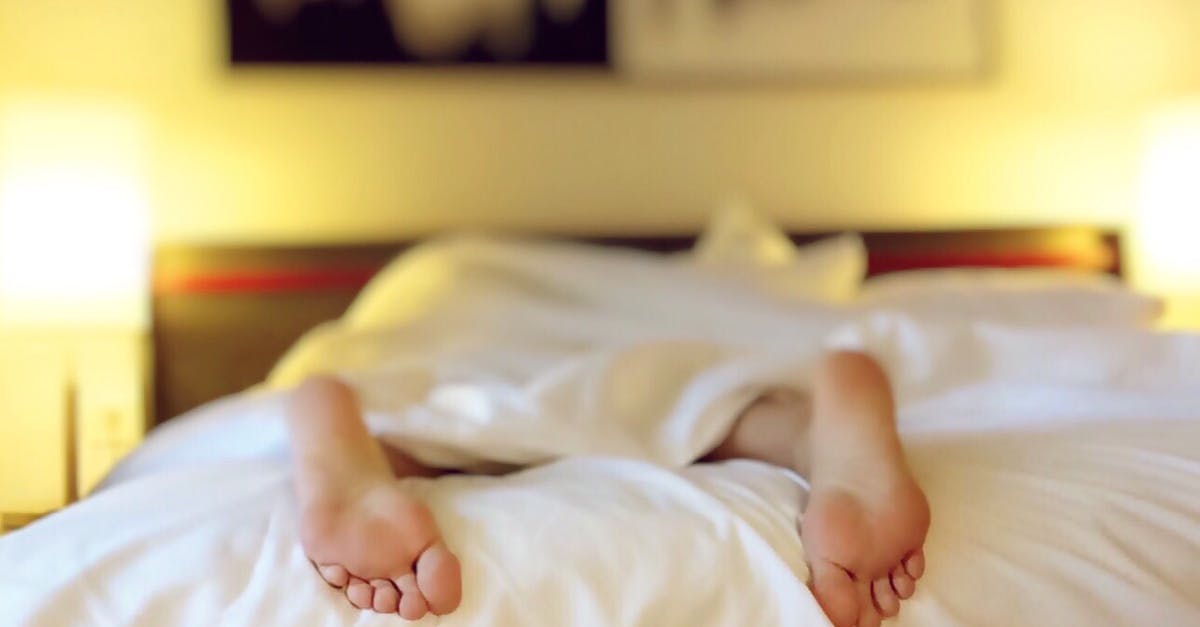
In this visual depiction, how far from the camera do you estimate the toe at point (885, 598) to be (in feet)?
2.42

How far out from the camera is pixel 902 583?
29.4 inches

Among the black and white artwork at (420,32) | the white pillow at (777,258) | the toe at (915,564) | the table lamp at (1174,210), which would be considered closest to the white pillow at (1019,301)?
the white pillow at (777,258)

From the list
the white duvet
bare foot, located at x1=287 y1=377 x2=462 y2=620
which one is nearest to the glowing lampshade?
the white duvet

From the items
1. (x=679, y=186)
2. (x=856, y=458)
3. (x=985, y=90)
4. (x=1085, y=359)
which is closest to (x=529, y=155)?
(x=679, y=186)

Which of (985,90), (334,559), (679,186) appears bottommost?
(334,559)

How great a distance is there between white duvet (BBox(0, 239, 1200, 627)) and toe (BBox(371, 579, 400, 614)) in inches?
0.4

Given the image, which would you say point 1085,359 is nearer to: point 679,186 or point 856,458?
point 856,458

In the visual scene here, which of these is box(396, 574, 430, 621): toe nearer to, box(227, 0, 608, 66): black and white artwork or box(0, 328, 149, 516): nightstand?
box(0, 328, 149, 516): nightstand

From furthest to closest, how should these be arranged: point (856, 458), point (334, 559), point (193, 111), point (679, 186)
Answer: point (679, 186)
point (193, 111)
point (856, 458)
point (334, 559)

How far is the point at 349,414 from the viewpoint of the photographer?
3.07 ft

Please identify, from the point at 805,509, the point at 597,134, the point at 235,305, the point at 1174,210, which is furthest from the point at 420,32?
the point at 805,509

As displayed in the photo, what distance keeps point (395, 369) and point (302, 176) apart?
35.5 inches

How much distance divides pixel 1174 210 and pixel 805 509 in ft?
5.33

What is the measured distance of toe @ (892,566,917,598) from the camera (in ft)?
2.44
